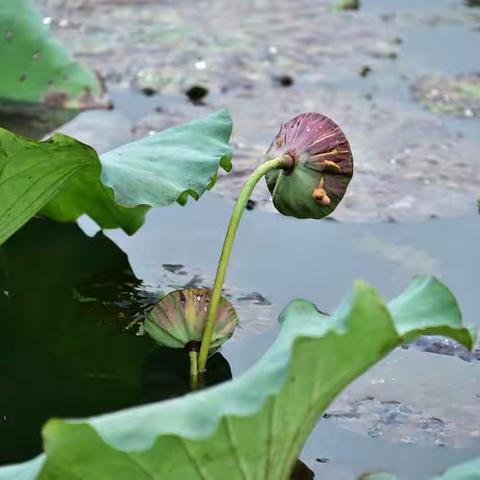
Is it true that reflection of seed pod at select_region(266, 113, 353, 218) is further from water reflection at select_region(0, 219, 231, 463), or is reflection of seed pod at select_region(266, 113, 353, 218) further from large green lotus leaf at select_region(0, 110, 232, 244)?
water reflection at select_region(0, 219, 231, 463)

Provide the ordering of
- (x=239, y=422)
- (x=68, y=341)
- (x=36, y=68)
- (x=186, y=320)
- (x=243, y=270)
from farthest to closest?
(x=36, y=68) < (x=243, y=270) < (x=68, y=341) < (x=186, y=320) < (x=239, y=422)

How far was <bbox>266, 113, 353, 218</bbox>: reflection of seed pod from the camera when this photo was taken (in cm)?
150

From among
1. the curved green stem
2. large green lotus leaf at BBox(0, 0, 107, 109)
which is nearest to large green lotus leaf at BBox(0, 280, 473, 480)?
the curved green stem

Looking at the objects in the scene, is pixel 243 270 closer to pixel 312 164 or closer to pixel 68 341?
pixel 68 341

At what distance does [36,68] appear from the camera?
2.44 metres

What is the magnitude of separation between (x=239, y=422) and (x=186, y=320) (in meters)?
0.58

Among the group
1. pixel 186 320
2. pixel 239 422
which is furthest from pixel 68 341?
pixel 239 422

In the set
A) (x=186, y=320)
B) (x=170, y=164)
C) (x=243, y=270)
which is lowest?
(x=243, y=270)

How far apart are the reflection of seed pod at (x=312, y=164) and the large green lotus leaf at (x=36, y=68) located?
848 millimetres

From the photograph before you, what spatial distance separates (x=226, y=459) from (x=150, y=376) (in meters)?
0.60

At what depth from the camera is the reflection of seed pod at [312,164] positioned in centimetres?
150

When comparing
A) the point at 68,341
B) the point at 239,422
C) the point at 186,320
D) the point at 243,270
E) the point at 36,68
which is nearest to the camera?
the point at 239,422

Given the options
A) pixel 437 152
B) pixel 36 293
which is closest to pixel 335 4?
pixel 437 152

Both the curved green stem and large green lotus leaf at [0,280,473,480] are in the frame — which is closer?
large green lotus leaf at [0,280,473,480]
